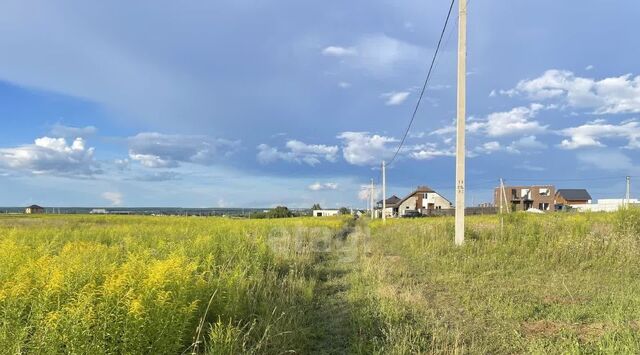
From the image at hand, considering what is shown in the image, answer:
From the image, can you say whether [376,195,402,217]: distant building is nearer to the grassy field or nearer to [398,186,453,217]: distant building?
[398,186,453,217]: distant building

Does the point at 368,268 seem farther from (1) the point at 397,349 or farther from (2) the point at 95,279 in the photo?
(2) the point at 95,279

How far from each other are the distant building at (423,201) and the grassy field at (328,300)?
82.8 meters

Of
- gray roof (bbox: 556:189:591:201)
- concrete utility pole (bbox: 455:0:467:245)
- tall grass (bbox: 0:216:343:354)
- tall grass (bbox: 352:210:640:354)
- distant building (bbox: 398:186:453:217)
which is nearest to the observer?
tall grass (bbox: 0:216:343:354)

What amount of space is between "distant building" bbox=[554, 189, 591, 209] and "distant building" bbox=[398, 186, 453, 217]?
66.0 ft

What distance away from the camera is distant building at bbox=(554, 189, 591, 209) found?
8081 centimetres

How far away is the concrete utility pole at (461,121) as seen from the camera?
43.3 ft

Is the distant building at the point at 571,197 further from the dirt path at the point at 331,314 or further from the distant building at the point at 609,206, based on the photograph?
the dirt path at the point at 331,314

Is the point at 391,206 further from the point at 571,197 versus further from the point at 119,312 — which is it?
the point at 119,312

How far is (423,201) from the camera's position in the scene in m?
95.6

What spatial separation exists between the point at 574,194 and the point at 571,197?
159 cm

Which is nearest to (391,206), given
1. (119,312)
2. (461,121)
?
(461,121)

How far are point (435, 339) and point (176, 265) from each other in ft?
9.82

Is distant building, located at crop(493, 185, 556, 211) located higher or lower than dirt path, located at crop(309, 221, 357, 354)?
higher

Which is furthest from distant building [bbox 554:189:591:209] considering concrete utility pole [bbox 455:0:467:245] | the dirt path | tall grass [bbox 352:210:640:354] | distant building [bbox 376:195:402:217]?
the dirt path
